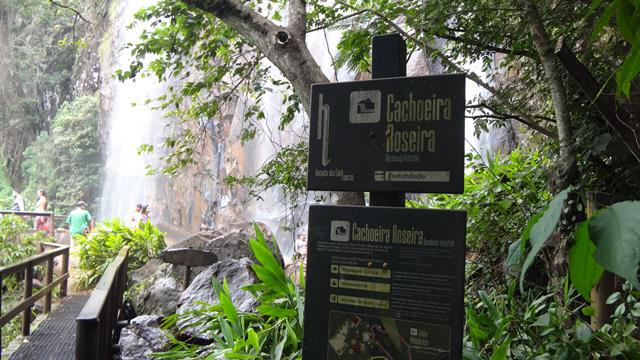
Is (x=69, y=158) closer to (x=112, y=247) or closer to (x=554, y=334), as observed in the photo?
(x=112, y=247)

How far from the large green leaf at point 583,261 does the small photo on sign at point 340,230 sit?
4.14 feet

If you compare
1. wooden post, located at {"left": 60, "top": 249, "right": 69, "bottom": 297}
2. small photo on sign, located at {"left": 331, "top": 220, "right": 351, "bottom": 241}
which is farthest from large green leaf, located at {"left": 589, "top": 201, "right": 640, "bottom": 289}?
wooden post, located at {"left": 60, "top": 249, "right": 69, "bottom": 297}

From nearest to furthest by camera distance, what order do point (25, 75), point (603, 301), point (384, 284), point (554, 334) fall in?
1. point (384, 284)
2. point (554, 334)
3. point (603, 301)
4. point (25, 75)

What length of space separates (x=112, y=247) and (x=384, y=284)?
9.87 m

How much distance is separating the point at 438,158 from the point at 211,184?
19.7m

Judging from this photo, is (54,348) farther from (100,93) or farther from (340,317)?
(100,93)

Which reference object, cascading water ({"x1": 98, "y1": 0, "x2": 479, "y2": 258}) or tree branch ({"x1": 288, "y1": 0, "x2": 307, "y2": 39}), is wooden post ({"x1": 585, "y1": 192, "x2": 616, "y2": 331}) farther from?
cascading water ({"x1": 98, "y1": 0, "x2": 479, "y2": 258})

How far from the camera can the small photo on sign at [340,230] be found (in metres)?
2.02

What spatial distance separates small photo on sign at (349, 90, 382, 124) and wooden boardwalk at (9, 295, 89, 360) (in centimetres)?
416

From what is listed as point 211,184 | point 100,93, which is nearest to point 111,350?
point 211,184

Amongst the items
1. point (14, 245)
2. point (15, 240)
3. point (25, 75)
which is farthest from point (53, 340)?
point (25, 75)

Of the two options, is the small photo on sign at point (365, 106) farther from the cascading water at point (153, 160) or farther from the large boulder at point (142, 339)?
the cascading water at point (153, 160)

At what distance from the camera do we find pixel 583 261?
76cm

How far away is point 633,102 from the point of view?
2.77m
